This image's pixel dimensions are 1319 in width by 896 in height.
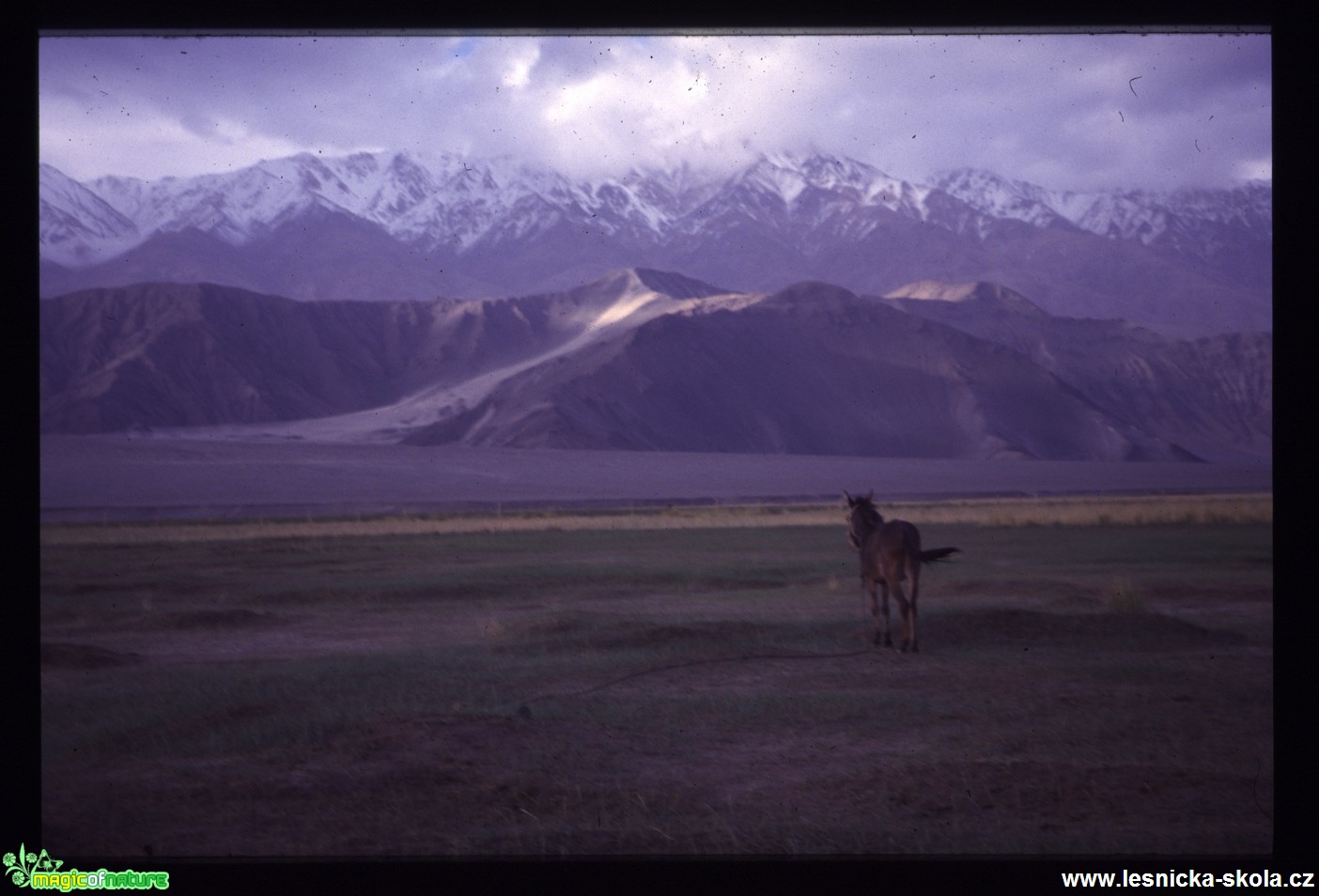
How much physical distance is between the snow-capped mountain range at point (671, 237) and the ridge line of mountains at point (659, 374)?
12.6 metres

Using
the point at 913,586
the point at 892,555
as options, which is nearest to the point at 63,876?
the point at 892,555

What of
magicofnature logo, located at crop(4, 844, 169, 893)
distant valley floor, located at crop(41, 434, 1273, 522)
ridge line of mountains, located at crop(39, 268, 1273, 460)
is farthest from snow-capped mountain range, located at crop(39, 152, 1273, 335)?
magicofnature logo, located at crop(4, 844, 169, 893)

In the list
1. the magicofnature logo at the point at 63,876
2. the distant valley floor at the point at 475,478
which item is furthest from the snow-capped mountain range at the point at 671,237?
the magicofnature logo at the point at 63,876

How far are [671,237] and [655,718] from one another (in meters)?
130

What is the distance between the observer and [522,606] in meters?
18.4

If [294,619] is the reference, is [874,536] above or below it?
above

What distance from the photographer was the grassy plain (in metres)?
7.04

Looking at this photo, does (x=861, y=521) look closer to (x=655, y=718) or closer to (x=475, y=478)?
(x=655, y=718)

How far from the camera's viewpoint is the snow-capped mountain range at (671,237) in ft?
412

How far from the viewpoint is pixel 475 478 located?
6850 cm

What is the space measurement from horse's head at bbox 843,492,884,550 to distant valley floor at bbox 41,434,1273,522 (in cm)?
3670
